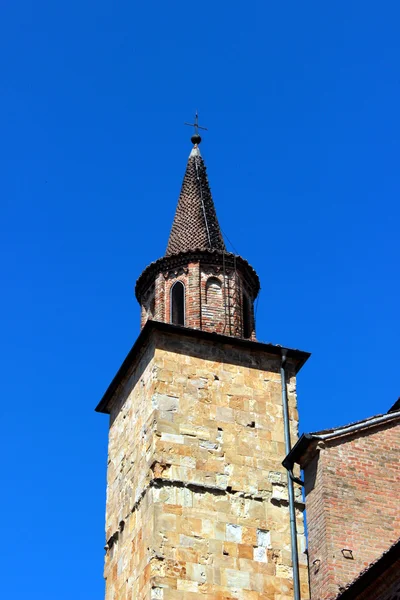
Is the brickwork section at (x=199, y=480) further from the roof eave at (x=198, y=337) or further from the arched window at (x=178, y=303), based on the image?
the arched window at (x=178, y=303)

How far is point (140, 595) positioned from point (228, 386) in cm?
388

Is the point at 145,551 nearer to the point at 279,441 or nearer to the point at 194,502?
the point at 194,502

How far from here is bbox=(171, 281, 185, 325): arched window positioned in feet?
63.8

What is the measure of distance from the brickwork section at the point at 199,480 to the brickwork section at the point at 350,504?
1269mm

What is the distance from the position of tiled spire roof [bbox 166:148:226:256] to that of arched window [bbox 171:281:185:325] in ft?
2.57

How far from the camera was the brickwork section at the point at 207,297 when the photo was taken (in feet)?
62.6

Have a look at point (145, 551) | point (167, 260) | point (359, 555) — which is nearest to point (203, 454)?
point (145, 551)

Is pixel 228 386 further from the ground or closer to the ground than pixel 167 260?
closer to the ground

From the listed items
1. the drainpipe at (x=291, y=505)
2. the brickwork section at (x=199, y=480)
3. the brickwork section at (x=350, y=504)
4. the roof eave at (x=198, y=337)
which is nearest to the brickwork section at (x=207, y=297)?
the roof eave at (x=198, y=337)

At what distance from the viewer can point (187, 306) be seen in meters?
19.2

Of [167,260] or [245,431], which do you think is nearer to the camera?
[245,431]

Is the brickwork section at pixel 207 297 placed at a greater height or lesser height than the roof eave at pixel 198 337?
greater

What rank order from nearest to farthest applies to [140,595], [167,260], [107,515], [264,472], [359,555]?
[359,555]
[140,595]
[264,472]
[107,515]
[167,260]

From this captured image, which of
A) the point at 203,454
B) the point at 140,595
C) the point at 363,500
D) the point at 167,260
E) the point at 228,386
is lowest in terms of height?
the point at 140,595
